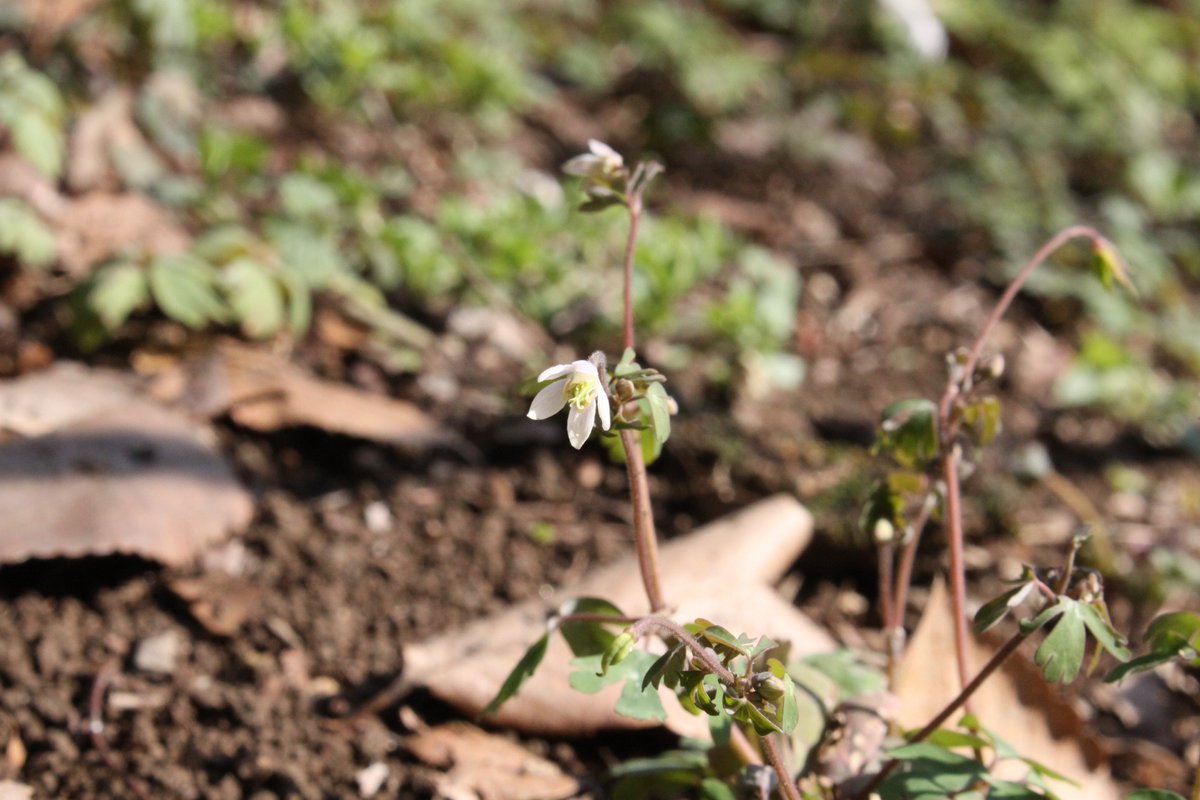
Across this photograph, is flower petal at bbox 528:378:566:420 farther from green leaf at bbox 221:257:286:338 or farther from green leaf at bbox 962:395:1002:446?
green leaf at bbox 221:257:286:338

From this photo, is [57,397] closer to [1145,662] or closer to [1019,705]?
[1019,705]

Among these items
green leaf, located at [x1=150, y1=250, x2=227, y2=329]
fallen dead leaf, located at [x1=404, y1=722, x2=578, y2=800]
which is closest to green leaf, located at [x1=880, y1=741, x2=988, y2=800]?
fallen dead leaf, located at [x1=404, y1=722, x2=578, y2=800]

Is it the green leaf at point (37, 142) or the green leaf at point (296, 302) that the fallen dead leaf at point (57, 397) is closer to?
the green leaf at point (296, 302)

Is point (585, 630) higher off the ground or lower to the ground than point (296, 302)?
higher

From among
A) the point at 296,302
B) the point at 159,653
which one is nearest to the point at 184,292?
the point at 296,302

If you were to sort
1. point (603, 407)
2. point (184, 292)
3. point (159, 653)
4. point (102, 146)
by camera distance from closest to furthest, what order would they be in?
point (603, 407) < point (159, 653) < point (184, 292) < point (102, 146)

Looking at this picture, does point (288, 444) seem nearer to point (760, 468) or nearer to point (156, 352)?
point (156, 352)
